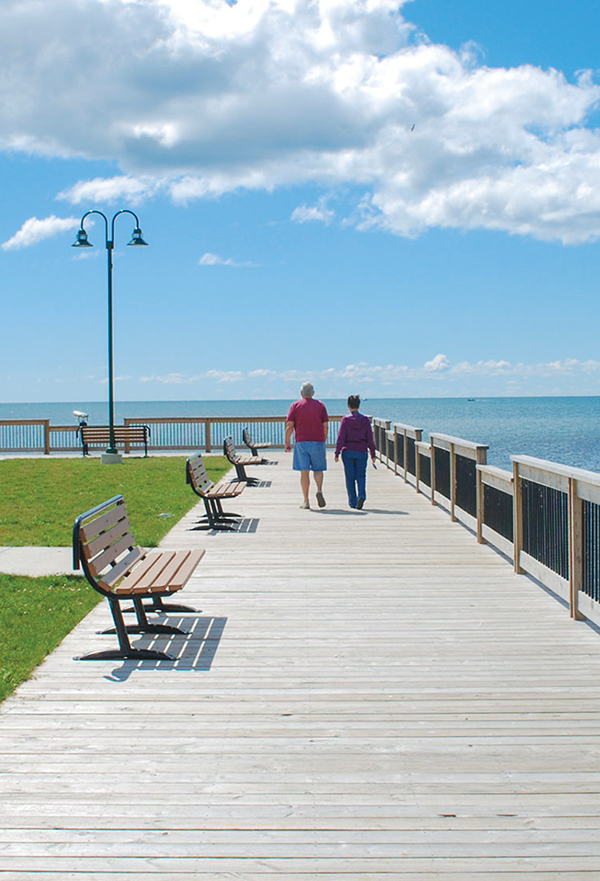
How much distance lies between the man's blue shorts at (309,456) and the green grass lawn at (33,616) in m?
4.99

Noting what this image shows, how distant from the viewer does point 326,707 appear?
4355 millimetres

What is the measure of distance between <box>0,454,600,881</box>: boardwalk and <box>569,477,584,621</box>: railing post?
0.16 meters

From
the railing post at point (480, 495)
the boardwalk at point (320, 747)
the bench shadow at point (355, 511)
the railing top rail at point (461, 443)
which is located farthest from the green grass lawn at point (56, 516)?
the railing top rail at point (461, 443)

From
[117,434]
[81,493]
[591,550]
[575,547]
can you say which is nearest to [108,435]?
[117,434]

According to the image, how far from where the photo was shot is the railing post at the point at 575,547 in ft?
19.6

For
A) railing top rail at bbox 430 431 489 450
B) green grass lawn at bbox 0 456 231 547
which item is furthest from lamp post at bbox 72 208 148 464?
railing top rail at bbox 430 431 489 450

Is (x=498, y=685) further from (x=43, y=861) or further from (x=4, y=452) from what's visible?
(x=4, y=452)

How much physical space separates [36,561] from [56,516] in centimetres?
357

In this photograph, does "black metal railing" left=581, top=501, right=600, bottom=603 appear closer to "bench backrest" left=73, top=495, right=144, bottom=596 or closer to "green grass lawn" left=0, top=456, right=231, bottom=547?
"bench backrest" left=73, top=495, right=144, bottom=596

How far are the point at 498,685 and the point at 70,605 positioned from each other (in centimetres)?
353

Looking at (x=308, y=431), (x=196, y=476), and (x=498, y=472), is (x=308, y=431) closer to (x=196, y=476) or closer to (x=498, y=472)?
(x=196, y=476)

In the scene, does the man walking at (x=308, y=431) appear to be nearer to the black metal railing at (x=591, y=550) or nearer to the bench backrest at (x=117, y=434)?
the black metal railing at (x=591, y=550)

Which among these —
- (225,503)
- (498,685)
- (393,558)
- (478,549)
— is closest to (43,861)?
(498,685)

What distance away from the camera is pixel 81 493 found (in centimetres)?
1484
